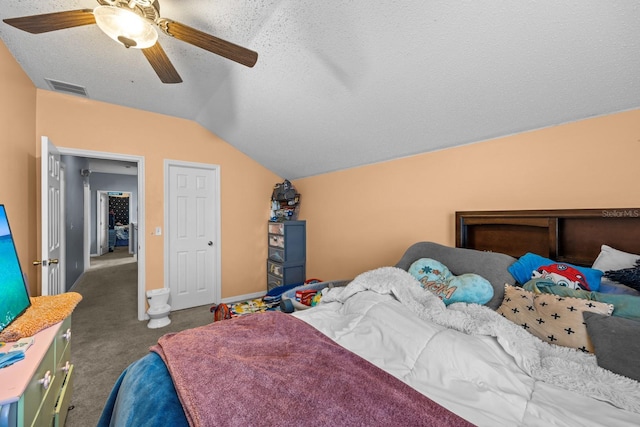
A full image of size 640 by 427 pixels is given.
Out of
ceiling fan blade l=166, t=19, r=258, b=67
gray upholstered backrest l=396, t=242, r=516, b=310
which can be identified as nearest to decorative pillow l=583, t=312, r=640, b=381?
gray upholstered backrest l=396, t=242, r=516, b=310

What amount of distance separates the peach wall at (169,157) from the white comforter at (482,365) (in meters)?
2.66

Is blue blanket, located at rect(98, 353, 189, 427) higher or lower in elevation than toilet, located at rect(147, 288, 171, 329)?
higher

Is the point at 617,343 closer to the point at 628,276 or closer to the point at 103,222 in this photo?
the point at 628,276

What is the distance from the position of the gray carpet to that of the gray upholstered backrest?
2526 millimetres

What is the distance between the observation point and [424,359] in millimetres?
1099

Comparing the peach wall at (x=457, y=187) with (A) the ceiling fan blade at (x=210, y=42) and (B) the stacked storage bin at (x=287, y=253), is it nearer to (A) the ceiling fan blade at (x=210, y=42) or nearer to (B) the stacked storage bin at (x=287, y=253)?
(B) the stacked storage bin at (x=287, y=253)

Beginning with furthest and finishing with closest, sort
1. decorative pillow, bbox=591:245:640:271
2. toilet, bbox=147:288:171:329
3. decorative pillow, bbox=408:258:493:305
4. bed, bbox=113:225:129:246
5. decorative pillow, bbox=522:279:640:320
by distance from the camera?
bed, bbox=113:225:129:246
toilet, bbox=147:288:171:329
decorative pillow, bbox=408:258:493:305
decorative pillow, bbox=591:245:640:271
decorative pillow, bbox=522:279:640:320

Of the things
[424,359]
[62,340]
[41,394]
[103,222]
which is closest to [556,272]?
[424,359]

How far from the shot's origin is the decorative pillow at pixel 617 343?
97cm

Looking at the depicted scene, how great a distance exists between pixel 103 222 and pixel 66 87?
709 centimetres

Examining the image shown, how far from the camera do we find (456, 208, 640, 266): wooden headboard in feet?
4.90

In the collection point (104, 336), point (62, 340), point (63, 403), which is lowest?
point (104, 336)

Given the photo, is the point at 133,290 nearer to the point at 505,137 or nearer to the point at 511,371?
the point at 511,371

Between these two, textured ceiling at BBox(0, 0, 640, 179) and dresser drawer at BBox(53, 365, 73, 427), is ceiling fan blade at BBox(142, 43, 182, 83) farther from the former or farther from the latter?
dresser drawer at BBox(53, 365, 73, 427)
